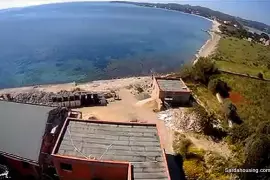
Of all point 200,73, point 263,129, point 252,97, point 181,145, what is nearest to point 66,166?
point 181,145

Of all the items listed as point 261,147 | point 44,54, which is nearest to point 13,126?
point 261,147

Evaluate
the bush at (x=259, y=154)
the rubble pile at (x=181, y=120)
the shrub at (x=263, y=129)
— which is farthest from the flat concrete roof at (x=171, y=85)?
the bush at (x=259, y=154)

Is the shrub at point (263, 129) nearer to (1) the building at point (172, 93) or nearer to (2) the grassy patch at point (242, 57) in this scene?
(1) the building at point (172, 93)

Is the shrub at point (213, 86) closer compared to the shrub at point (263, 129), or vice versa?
the shrub at point (263, 129)

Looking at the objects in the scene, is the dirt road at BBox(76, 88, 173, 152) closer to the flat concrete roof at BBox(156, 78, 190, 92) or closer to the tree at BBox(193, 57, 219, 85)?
the flat concrete roof at BBox(156, 78, 190, 92)

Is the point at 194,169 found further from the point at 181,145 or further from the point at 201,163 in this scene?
the point at 181,145

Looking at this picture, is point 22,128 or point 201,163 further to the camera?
point 201,163
